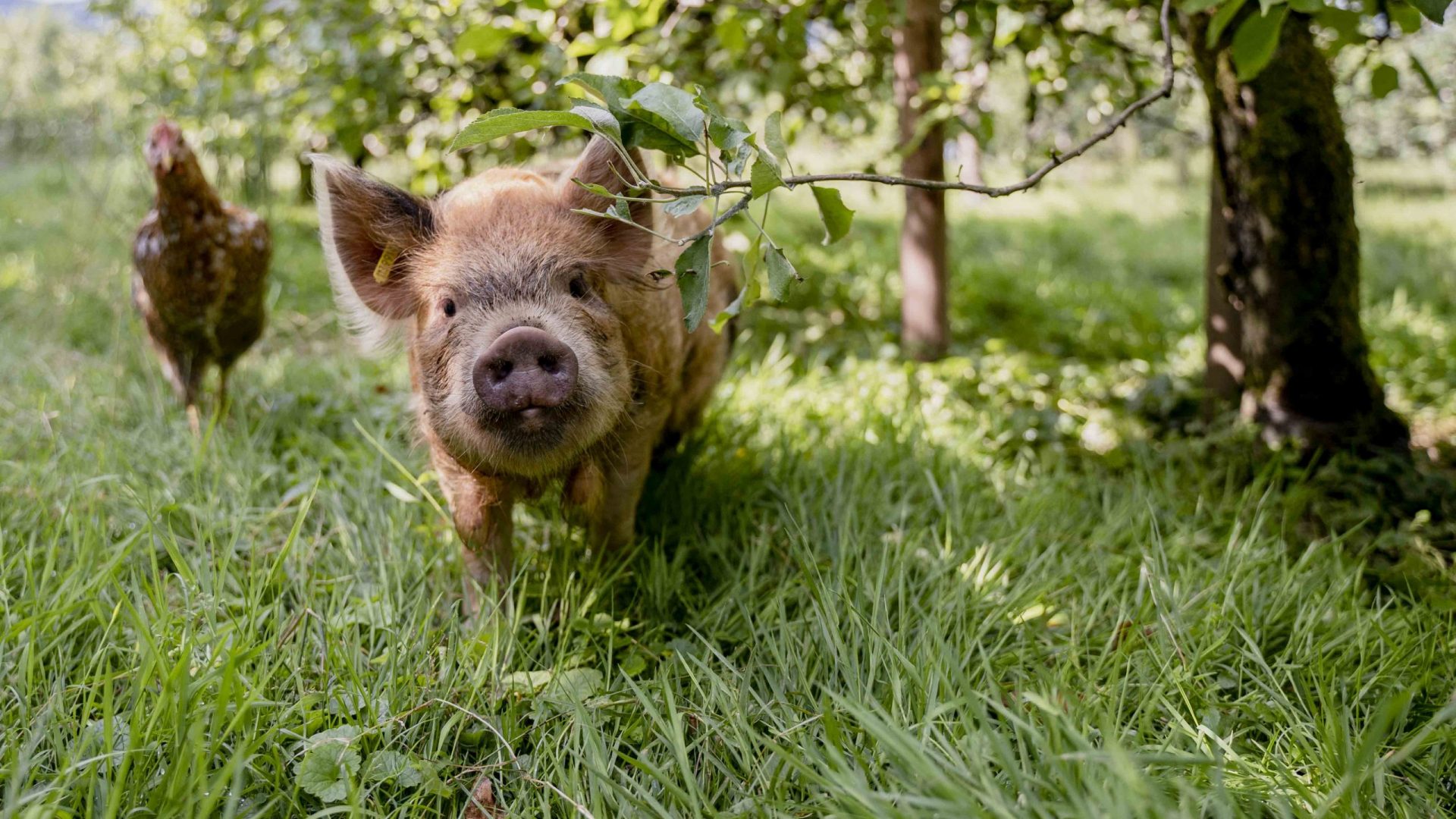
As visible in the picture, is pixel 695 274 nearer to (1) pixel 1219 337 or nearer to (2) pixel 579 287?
(2) pixel 579 287

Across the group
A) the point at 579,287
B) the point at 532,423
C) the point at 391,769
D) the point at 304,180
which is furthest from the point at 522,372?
the point at 304,180

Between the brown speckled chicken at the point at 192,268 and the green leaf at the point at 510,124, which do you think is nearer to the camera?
the green leaf at the point at 510,124

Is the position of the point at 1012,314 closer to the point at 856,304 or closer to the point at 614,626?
the point at 856,304

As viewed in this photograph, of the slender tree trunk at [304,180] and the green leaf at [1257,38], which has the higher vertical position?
the slender tree trunk at [304,180]

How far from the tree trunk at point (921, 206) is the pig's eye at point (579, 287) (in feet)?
7.18

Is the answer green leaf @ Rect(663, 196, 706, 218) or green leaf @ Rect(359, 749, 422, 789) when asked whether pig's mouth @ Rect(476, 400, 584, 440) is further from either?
green leaf @ Rect(359, 749, 422, 789)

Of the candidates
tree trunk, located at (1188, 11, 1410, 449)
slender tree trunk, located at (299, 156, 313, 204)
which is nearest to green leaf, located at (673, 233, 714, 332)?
tree trunk, located at (1188, 11, 1410, 449)

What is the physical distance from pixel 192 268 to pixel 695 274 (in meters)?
2.60

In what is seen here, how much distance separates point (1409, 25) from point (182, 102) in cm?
558

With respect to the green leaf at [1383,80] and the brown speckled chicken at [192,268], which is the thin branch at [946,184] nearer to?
the green leaf at [1383,80]

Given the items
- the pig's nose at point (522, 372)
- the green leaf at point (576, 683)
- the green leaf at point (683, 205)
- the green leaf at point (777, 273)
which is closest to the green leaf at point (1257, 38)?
the green leaf at point (777, 273)

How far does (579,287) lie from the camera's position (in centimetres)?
246

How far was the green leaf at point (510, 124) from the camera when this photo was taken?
1.65 m

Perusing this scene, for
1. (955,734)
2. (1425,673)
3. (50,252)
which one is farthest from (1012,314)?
(50,252)
